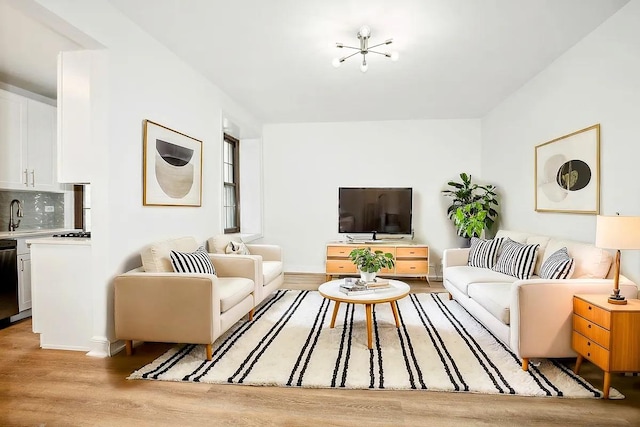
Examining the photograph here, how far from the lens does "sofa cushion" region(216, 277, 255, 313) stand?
286 cm

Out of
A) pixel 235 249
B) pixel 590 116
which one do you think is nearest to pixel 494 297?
pixel 590 116

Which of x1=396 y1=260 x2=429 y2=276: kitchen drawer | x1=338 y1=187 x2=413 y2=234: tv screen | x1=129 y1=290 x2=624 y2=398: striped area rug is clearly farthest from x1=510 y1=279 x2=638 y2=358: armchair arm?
x1=338 y1=187 x2=413 y2=234: tv screen

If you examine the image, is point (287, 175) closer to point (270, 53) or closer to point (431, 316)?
point (270, 53)

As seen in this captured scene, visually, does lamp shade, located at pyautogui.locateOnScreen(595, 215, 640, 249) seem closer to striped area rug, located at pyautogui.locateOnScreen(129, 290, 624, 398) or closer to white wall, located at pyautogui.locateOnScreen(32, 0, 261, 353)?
striped area rug, located at pyautogui.locateOnScreen(129, 290, 624, 398)

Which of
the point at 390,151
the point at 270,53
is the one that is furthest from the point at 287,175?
the point at 270,53

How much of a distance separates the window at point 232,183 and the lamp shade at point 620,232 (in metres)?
4.76

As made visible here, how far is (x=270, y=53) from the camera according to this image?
349 cm

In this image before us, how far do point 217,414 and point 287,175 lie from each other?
15.4 ft

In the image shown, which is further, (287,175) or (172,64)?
(287,175)

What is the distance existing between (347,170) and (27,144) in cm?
433

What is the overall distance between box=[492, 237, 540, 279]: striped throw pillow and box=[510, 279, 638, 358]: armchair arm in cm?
89

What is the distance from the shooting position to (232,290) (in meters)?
3.07

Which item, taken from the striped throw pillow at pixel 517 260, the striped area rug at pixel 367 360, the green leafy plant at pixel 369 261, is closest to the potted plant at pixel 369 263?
the green leafy plant at pixel 369 261

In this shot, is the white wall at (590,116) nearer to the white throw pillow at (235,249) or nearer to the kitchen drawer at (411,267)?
the kitchen drawer at (411,267)
